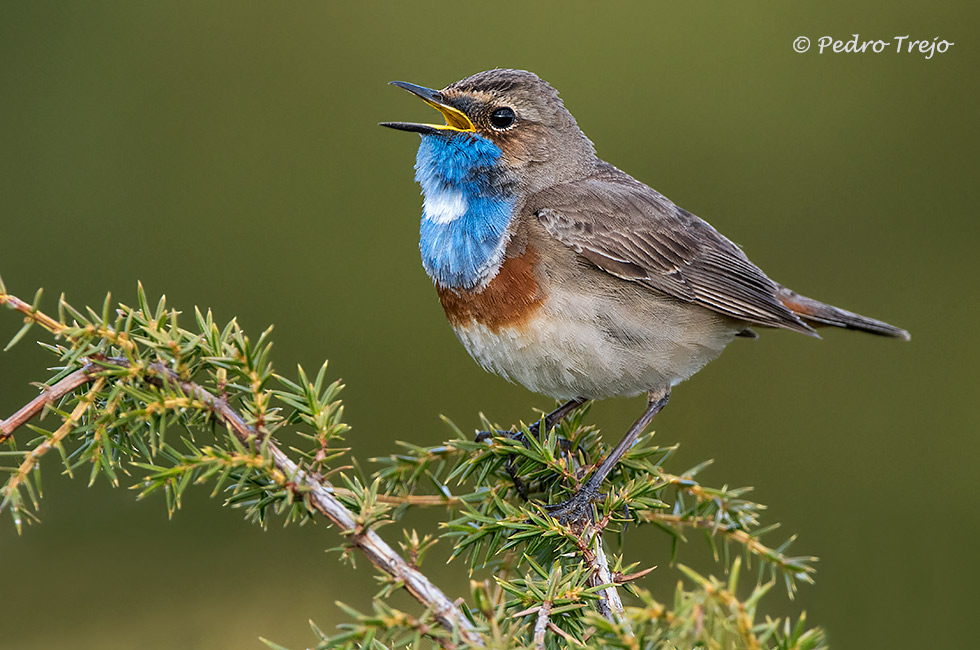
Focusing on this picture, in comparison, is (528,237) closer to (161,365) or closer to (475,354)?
(475,354)

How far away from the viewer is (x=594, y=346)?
4023 mm

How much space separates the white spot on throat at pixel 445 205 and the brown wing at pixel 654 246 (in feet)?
1.02

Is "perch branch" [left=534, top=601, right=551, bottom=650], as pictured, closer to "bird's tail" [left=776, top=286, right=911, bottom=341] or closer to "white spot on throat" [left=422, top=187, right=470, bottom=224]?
"white spot on throat" [left=422, top=187, right=470, bottom=224]

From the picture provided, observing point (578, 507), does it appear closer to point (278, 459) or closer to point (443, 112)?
point (278, 459)

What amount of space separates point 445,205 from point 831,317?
79.7 inches

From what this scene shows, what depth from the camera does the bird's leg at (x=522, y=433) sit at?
11.8ft

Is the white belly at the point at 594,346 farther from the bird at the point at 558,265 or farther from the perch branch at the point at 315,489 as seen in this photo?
the perch branch at the point at 315,489

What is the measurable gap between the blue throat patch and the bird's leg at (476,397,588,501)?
2.10 ft

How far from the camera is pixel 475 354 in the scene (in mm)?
4199

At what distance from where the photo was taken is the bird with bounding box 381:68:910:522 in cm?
402

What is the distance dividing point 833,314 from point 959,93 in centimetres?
229

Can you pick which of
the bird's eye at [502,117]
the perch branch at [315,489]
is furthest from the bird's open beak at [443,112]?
the perch branch at [315,489]

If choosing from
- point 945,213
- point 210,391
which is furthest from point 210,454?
point 945,213

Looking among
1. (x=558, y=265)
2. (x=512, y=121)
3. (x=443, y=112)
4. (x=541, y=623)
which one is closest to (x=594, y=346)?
(x=558, y=265)
